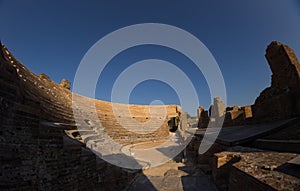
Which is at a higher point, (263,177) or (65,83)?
(65,83)

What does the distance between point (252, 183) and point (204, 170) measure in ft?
15.7

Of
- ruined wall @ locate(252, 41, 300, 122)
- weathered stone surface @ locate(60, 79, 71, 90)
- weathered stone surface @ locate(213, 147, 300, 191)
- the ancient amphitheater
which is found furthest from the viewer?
weathered stone surface @ locate(60, 79, 71, 90)

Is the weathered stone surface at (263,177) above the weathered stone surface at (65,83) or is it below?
below

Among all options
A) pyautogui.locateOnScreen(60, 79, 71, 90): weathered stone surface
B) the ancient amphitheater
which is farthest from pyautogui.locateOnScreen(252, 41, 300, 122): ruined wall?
pyautogui.locateOnScreen(60, 79, 71, 90): weathered stone surface

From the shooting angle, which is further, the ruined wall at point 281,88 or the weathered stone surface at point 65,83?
the weathered stone surface at point 65,83

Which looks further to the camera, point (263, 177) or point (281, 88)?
point (281, 88)

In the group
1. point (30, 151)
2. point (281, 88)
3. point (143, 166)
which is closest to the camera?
point (30, 151)

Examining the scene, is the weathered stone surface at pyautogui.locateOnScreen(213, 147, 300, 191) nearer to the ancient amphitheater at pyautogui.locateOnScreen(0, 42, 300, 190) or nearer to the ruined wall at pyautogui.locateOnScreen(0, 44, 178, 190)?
the ancient amphitheater at pyautogui.locateOnScreen(0, 42, 300, 190)

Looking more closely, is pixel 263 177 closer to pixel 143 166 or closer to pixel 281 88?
pixel 281 88

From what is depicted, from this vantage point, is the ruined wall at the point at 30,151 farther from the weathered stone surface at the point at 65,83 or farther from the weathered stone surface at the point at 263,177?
the weathered stone surface at the point at 65,83

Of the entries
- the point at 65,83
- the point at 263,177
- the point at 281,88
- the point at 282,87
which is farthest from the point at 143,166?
the point at 65,83

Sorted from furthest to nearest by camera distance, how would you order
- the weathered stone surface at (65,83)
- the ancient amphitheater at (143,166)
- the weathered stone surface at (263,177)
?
the weathered stone surface at (65,83), the ancient amphitheater at (143,166), the weathered stone surface at (263,177)

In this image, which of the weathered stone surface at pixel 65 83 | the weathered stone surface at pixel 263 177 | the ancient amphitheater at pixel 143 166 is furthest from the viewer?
the weathered stone surface at pixel 65 83

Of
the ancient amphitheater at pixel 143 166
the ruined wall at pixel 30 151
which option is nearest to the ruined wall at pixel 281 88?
the ancient amphitheater at pixel 143 166
